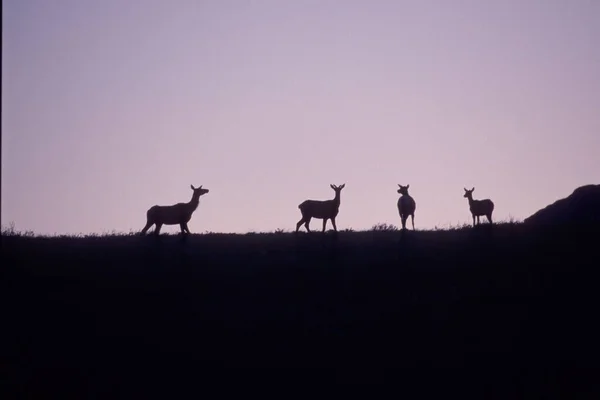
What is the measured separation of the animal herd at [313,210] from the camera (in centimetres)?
3148

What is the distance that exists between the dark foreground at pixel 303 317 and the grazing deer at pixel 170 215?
2727mm

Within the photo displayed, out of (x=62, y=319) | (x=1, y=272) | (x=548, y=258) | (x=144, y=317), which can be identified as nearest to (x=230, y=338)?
(x=144, y=317)

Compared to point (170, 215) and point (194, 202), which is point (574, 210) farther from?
point (170, 215)

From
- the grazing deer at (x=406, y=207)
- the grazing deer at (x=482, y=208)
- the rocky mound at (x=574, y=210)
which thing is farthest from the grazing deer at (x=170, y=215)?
the rocky mound at (x=574, y=210)

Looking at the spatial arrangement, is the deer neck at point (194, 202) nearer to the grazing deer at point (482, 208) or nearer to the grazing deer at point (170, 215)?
the grazing deer at point (170, 215)

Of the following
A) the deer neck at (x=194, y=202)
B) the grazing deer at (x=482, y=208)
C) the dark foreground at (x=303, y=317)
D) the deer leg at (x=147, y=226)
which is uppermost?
the deer neck at (x=194, y=202)

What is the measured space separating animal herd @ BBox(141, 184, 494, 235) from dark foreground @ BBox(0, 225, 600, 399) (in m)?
2.82

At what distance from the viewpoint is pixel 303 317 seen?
74.7 ft

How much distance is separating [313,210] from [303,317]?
10651mm

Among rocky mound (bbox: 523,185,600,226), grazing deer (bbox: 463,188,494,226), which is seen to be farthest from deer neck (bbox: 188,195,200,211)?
rocky mound (bbox: 523,185,600,226)

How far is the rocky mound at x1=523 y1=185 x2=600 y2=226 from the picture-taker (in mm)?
34469

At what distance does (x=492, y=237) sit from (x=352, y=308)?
8.63m

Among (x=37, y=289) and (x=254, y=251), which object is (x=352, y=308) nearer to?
(x=254, y=251)

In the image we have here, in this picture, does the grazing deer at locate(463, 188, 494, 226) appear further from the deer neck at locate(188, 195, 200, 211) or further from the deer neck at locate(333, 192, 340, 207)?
the deer neck at locate(188, 195, 200, 211)
